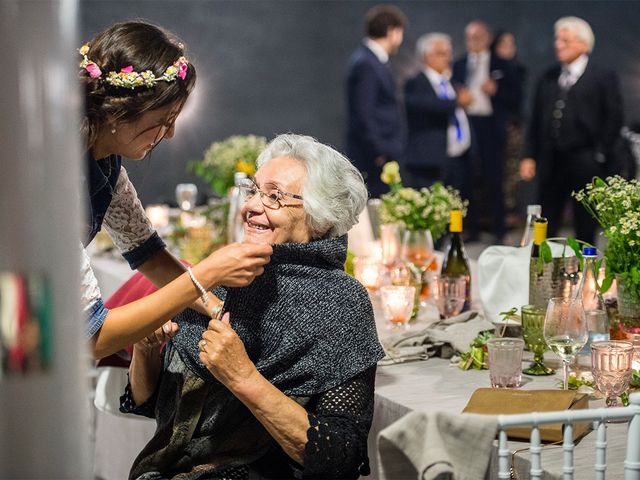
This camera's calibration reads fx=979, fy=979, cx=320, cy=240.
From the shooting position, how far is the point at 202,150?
9117mm

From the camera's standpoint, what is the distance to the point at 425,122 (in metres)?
7.17

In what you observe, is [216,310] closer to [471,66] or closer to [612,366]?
[612,366]

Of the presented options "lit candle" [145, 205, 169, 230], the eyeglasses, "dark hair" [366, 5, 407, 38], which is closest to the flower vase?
the eyeglasses

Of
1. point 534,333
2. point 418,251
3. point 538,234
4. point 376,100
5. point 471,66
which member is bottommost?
point 534,333

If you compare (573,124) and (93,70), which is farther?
(573,124)

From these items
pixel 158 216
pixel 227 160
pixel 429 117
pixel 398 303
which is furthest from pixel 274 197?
pixel 429 117

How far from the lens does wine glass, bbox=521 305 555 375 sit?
7.80 feet

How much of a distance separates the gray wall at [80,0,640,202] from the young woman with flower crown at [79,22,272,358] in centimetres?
654

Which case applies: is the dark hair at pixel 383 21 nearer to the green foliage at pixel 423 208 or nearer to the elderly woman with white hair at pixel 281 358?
the green foliage at pixel 423 208

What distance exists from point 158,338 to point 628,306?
1090 mm

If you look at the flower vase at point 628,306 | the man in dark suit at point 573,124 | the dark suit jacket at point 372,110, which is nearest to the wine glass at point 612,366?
the flower vase at point 628,306

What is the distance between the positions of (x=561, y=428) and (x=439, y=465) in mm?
479

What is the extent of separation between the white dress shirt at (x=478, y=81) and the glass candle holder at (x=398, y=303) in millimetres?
6102

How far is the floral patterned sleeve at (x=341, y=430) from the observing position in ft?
6.25
